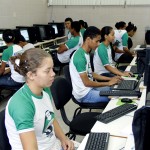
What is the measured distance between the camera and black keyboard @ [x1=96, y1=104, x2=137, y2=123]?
66.2 inches

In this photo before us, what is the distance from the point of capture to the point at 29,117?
121 cm

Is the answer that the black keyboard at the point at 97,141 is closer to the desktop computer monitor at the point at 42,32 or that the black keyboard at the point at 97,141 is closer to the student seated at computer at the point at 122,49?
the student seated at computer at the point at 122,49

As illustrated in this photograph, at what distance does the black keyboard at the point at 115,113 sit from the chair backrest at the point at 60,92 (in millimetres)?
465

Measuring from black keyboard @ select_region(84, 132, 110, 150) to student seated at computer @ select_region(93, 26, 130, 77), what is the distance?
1.64 metres

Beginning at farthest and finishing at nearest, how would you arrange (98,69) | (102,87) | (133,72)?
(98,69)
(133,72)
(102,87)

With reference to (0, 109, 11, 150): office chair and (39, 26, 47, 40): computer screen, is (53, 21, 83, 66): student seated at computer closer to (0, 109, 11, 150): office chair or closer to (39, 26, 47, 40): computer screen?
(39, 26, 47, 40): computer screen

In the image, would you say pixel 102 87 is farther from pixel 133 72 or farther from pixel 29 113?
pixel 29 113

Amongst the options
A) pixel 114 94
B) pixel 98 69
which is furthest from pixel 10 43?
pixel 114 94

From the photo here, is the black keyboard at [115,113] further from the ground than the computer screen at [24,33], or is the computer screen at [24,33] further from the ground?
the computer screen at [24,33]

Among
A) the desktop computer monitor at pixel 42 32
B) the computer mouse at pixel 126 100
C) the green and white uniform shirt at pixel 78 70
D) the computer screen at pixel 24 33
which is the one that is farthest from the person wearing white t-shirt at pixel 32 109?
the desktop computer monitor at pixel 42 32

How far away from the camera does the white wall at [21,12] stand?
5008 millimetres

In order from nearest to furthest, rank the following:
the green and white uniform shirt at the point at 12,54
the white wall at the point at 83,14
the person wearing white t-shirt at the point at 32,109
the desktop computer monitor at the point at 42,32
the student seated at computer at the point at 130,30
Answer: the person wearing white t-shirt at the point at 32,109 → the green and white uniform shirt at the point at 12,54 → the desktop computer monitor at the point at 42,32 → the white wall at the point at 83,14 → the student seated at computer at the point at 130,30

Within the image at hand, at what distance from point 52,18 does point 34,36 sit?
1.75 metres

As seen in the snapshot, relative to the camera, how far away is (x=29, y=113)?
4.00 ft
